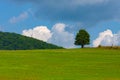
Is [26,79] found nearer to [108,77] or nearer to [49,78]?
[49,78]

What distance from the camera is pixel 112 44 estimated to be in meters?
125

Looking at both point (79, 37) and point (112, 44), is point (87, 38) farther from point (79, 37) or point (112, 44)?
point (112, 44)

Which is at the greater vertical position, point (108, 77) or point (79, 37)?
point (79, 37)

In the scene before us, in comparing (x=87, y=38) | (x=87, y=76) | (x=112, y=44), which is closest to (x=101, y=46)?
(x=112, y=44)

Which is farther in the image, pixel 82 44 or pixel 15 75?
pixel 82 44

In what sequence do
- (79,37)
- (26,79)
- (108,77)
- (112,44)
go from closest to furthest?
(26,79) → (108,77) → (112,44) → (79,37)

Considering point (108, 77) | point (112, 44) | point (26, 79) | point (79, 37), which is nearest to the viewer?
point (26, 79)

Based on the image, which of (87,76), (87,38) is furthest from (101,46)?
(87,76)

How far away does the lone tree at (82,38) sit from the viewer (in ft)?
484

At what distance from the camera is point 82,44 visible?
491ft

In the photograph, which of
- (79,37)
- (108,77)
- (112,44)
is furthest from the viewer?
(79,37)

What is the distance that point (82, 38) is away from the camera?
483 feet

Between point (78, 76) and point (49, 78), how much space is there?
4377 millimetres

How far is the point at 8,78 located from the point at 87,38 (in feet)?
346
